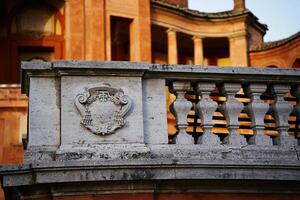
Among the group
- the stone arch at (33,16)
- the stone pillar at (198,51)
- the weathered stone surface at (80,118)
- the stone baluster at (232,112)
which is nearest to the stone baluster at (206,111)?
the stone baluster at (232,112)

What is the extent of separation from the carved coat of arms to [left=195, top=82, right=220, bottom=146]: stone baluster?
70 cm

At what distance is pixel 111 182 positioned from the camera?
5.52 metres

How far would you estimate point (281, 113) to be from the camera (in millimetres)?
6273

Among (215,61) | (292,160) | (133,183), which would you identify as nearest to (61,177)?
(133,183)

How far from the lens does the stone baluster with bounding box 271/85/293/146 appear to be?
6.18 m

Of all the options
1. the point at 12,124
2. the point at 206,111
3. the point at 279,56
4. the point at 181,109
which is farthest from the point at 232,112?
the point at 279,56

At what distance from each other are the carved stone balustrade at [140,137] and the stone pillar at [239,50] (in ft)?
70.5

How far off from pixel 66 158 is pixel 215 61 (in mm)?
24794

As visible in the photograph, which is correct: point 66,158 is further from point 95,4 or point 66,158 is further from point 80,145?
point 95,4

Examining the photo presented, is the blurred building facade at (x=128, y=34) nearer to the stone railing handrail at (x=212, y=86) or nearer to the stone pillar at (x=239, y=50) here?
the stone pillar at (x=239, y=50)

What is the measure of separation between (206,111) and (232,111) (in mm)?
245

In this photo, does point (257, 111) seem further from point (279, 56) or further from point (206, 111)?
point (279, 56)

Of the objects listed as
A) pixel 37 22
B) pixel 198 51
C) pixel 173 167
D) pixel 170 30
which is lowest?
pixel 173 167

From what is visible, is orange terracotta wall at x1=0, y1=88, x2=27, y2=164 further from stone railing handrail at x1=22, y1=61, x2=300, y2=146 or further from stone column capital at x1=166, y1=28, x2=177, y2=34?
stone railing handrail at x1=22, y1=61, x2=300, y2=146
